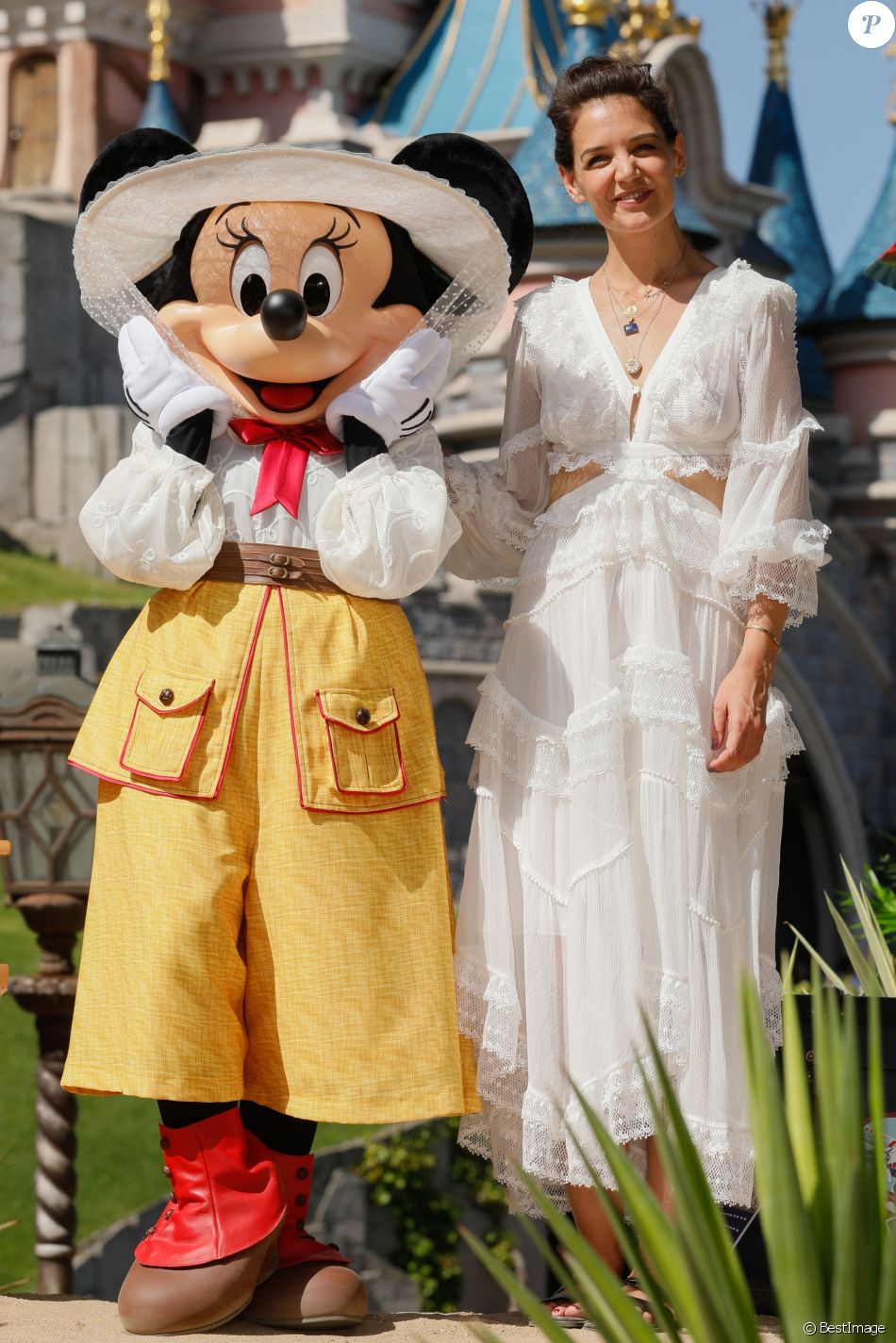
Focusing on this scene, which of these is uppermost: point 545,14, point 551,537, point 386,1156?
point 545,14

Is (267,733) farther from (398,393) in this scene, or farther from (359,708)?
(398,393)

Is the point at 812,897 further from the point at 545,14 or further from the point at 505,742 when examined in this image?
the point at 505,742

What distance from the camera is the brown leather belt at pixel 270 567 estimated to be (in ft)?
11.5

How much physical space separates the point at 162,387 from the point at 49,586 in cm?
1028

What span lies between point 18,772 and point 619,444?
199cm

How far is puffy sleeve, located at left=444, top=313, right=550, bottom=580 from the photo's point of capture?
382 centimetres

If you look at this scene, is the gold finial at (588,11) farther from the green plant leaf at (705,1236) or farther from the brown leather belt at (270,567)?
the green plant leaf at (705,1236)

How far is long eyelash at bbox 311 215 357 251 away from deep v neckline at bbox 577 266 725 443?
48cm

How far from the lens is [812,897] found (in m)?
15.6

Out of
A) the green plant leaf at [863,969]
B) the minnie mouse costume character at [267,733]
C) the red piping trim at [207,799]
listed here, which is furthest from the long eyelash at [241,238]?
the green plant leaf at [863,969]

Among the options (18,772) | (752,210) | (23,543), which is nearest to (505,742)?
(18,772)

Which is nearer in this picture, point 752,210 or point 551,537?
point 551,537

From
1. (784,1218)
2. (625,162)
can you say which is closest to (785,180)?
(625,162)

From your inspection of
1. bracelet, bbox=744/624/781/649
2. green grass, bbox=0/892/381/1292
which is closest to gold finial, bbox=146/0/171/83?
green grass, bbox=0/892/381/1292
